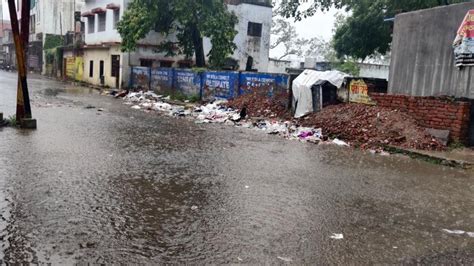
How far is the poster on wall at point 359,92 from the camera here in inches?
491

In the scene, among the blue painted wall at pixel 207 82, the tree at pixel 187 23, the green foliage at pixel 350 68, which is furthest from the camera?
the green foliage at pixel 350 68

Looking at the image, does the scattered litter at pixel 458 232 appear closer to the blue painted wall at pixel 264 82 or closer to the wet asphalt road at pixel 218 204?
the wet asphalt road at pixel 218 204

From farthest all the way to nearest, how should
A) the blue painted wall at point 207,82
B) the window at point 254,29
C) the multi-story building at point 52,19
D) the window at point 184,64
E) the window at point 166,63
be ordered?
the multi-story building at point 52,19
the window at point 254,29
the window at point 184,64
the window at point 166,63
the blue painted wall at point 207,82

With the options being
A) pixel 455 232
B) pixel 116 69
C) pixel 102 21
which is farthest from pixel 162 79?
pixel 455 232

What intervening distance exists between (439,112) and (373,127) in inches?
62.3

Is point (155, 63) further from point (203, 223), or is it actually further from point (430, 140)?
point (203, 223)

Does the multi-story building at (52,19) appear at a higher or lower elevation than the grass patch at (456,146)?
higher

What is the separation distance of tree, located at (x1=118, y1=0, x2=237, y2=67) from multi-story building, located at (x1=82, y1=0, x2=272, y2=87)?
9.85ft

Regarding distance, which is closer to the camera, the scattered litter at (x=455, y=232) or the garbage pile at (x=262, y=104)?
the scattered litter at (x=455, y=232)

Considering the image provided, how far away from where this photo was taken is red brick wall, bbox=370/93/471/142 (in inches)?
380

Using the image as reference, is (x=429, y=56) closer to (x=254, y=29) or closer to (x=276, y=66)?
(x=254, y=29)

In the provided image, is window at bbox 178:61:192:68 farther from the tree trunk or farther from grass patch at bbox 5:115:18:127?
grass patch at bbox 5:115:18:127

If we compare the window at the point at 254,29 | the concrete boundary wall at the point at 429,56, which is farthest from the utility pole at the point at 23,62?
the window at the point at 254,29

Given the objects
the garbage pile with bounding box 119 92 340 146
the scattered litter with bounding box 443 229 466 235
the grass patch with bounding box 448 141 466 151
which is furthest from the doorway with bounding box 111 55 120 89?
the scattered litter with bounding box 443 229 466 235
